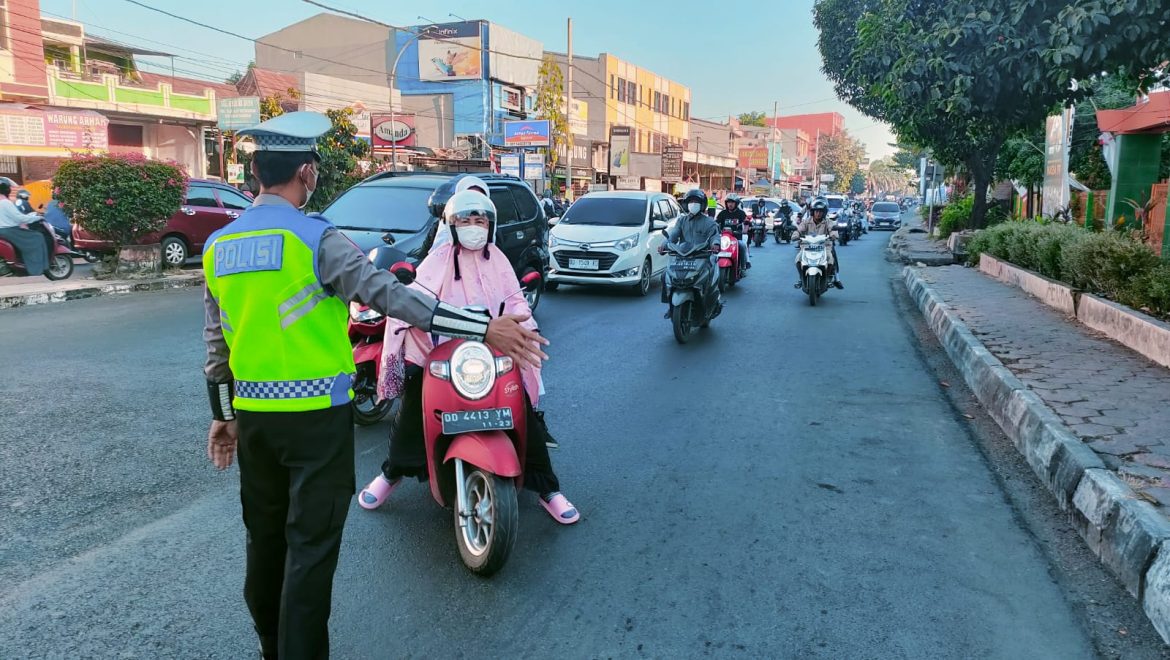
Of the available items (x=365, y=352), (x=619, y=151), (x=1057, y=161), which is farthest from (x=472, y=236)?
(x=619, y=151)

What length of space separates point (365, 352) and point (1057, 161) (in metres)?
14.3

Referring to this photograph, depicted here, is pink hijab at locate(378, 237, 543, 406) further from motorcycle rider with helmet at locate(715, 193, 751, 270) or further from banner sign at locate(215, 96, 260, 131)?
banner sign at locate(215, 96, 260, 131)

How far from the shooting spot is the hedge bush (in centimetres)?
807

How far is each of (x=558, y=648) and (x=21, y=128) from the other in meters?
26.5

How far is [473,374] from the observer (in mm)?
3660

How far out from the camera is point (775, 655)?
9.78ft

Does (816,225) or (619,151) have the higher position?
(619,151)

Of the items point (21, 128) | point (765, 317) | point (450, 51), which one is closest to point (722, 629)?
point (765, 317)

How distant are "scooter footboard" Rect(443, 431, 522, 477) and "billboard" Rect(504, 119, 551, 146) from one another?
35.4 m

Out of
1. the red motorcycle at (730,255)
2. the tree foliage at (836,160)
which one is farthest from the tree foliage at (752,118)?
the red motorcycle at (730,255)

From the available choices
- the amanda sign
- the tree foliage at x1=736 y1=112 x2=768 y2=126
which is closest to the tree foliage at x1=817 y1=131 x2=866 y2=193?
the tree foliage at x1=736 y1=112 x2=768 y2=126

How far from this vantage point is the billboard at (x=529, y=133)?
38.1 meters

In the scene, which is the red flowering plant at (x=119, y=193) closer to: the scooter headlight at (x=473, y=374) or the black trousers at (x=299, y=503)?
the scooter headlight at (x=473, y=374)

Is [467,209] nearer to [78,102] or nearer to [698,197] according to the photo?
[698,197]
